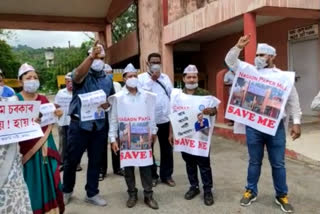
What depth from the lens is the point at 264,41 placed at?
491 inches

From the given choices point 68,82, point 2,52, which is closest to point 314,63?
point 68,82

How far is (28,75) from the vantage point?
13.1 ft

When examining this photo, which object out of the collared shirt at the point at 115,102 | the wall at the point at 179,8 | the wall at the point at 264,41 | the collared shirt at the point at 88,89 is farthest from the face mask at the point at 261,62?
the wall at the point at 179,8

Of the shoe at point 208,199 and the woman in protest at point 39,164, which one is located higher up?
the woman in protest at point 39,164

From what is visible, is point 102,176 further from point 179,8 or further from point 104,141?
point 179,8

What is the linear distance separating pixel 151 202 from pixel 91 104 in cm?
140

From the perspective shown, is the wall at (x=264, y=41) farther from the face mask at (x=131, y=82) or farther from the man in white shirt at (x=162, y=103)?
the face mask at (x=131, y=82)

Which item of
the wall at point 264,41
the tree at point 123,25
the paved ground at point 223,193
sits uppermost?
the tree at point 123,25

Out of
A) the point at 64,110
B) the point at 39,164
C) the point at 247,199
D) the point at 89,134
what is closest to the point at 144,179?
the point at 89,134

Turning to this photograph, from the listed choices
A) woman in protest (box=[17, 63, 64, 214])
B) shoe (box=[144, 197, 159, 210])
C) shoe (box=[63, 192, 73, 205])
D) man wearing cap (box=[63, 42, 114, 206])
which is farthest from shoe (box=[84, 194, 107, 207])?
woman in protest (box=[17, 63, 64, 214])

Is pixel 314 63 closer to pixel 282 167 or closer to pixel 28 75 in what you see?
pixel 282 167

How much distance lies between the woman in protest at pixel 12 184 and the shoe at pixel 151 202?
164cm

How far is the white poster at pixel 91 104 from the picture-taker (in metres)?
4.77

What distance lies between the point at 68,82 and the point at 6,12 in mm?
11462
